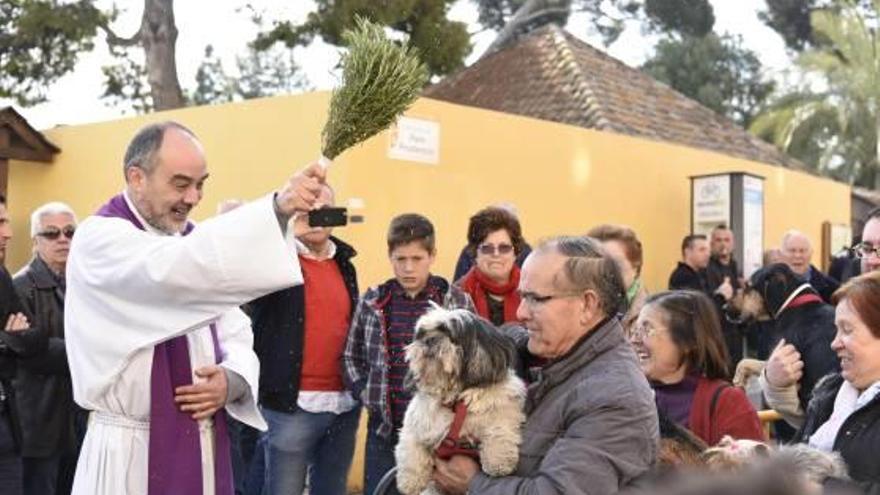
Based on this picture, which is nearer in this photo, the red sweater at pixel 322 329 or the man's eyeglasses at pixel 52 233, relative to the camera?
the red sweater at pixel 322 329

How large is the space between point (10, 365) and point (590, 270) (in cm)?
312

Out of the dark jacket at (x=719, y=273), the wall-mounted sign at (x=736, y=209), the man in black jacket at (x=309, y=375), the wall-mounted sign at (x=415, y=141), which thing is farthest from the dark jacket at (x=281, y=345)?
the wall-mounted sign at (x=736, y=209)

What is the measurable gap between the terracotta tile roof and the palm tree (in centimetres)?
1124

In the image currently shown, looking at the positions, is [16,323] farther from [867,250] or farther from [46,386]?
[867,250]

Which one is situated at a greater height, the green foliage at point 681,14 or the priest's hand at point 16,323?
the green foliage at point 681,14

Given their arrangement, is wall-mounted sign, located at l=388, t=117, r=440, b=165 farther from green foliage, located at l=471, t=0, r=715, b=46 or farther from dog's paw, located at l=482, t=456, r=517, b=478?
green foliage, located at l=471, t=0, r=715, b=46

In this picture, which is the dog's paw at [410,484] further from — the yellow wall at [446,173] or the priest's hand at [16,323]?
the yellow wall at [446,173]

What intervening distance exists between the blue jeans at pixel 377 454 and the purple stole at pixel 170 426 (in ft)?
5.16

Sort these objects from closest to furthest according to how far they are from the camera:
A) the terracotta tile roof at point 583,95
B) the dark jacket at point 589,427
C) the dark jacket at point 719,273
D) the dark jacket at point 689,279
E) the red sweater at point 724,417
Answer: the dark jacket at point 589,427 → the red sweater at point 724,417 → the dark jacket at point 689,279 → the dark jacket at point 719,273 → the terracotta tile roof at point 583,95

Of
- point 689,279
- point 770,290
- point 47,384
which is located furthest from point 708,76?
point 47,384

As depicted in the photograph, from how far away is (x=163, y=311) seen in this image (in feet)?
10.0

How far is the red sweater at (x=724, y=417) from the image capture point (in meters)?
3.53

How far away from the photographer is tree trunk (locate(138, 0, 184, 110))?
1705cm

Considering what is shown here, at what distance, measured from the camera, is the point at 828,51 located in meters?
32.3
